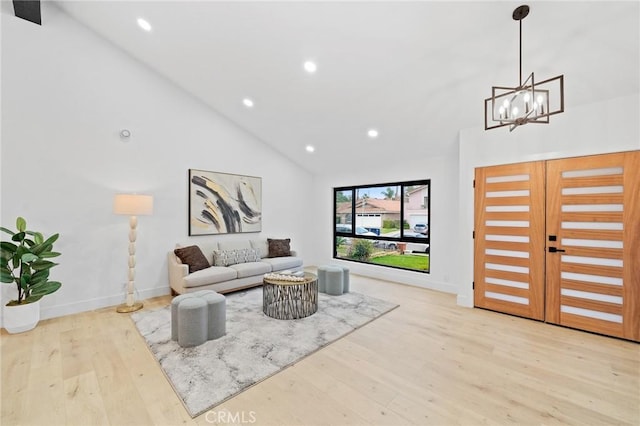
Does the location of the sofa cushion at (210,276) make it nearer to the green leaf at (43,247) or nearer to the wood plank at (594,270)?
the green leaf at (43,247)

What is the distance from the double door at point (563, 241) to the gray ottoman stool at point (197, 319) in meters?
3.53

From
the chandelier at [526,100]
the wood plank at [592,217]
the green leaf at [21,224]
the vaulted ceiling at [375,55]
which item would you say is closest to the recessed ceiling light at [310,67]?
the vaulted ceiling at [375,55]

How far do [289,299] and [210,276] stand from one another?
1.46 metres

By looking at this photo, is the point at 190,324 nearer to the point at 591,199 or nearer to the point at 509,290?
the point at 509,290

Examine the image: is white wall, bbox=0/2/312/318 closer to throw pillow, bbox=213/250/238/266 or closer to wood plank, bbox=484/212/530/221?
throw pillow, bbox=213/250/238/266

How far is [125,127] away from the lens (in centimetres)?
409

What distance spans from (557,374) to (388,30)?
356 centimetres

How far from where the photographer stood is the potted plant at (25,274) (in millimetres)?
2980

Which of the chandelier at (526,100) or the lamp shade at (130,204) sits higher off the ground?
the chandelier at (526,100)

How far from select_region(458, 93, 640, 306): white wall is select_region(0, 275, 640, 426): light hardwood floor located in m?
1.40

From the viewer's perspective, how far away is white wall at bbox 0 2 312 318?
3.33 m

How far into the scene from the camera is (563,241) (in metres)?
3.28

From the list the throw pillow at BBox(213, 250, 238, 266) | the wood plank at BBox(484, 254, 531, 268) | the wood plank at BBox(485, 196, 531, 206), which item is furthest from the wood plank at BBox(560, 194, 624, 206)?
the throw pillow at BBox(213, 250, 238, 266)

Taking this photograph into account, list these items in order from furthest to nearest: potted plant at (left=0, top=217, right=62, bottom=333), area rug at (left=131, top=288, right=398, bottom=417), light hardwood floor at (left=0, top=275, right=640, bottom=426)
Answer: potted plant at (left=0, top=217, right=62, bottom=333)
area rug at (left=131, top=288, right=398, bottom=417)
light hardwood floor at (left=0, top=275, right=640, bottom=426)
